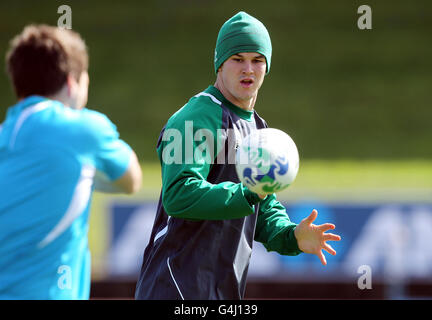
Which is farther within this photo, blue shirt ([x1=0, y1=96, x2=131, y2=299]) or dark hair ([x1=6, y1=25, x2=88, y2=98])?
dark hair ([x1=6, y1=25, x2=88, y2=98])

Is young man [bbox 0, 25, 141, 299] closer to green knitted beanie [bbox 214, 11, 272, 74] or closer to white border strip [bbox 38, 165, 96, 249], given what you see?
white border strip [bbox 38, 165, 96, 249]

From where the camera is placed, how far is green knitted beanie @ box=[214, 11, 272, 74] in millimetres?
4012

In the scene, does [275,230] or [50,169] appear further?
[275,230]

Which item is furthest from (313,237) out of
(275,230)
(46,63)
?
(46,63)

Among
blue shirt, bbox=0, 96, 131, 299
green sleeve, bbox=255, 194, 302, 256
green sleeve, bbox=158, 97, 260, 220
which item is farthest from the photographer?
green sleeve, bbox=255, 194, 302, 256

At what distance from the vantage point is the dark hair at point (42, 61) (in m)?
3.16

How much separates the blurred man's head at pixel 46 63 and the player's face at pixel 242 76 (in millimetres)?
1003

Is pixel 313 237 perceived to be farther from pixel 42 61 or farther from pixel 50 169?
pixel 42 61

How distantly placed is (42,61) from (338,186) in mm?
12629

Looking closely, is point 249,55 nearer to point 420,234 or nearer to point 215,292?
point 215,292

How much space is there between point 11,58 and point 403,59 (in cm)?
2015

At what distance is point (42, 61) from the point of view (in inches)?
124

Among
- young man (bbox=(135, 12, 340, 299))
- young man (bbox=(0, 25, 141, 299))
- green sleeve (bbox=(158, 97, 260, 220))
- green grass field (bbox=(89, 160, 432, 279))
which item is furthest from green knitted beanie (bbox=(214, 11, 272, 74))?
green grass field (bbox=(89, 160, 432, 279))
